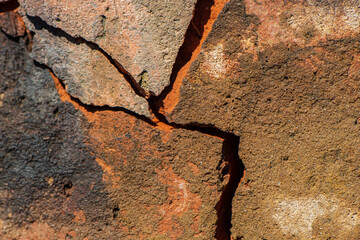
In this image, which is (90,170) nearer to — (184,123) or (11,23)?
(184,123)

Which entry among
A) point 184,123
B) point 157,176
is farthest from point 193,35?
point 157,176

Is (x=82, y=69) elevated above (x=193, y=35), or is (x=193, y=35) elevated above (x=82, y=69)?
(x=193, y=35)

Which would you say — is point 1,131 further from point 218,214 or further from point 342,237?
point 342,237

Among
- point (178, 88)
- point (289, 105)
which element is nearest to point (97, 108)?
point (178, 88)

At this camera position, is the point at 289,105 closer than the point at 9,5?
Yes

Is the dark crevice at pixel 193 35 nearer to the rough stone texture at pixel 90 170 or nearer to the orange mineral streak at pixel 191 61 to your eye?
the orange mineral streak at pixel 191 61

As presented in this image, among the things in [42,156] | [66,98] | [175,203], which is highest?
[66,98]
